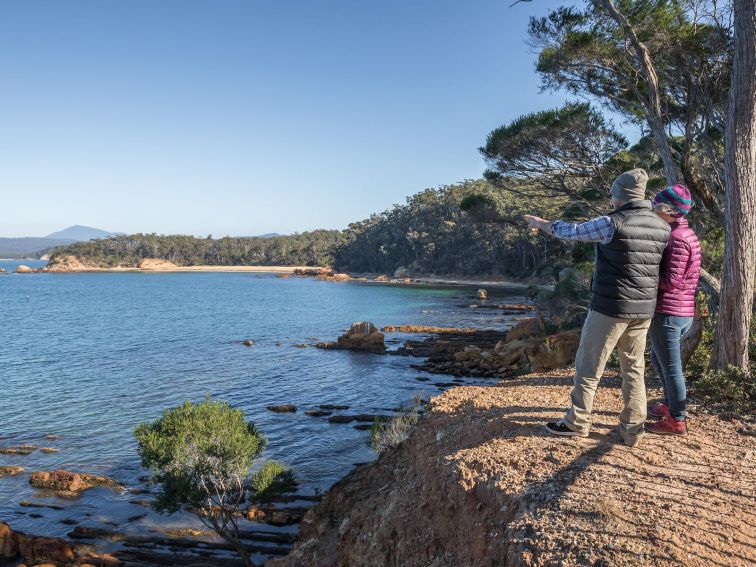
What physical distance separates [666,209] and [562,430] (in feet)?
7.59

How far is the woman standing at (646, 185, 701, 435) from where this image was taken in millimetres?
4555

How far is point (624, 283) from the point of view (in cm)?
415

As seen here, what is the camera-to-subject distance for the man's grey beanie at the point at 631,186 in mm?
4293

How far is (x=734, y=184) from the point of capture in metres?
6.12

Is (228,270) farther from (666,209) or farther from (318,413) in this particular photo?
(666,209)

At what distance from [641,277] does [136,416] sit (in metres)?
17.5

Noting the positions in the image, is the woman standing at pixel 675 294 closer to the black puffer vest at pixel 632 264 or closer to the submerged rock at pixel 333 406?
the black puffer vest at pixel 632 264

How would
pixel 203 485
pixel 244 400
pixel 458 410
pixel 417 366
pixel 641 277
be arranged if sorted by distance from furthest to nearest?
pixel 417 366, pixel 244 400, pixel 203 485, pixel 458 410, pixel 641 277

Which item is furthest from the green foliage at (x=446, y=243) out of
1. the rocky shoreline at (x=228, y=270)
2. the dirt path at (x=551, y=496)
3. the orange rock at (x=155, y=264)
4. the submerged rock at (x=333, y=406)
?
the orange rock at (x=155, y=264)

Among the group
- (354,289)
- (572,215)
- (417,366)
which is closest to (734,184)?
(572,215)

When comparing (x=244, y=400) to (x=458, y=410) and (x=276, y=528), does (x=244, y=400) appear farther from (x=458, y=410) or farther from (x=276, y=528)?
(x=458, y=410)

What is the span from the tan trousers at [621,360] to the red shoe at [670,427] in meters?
0.41

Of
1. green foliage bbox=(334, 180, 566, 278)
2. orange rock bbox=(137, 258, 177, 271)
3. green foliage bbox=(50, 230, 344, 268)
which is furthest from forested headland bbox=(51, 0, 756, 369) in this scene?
orange rock bbox=(137, 258, 177, 271)

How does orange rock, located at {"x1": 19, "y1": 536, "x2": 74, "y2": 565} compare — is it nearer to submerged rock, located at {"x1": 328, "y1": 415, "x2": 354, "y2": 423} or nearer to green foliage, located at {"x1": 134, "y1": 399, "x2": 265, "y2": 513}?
green foliage, located at {"x1": 134, "y1": 399, "x2": 265, "y2": 513}
